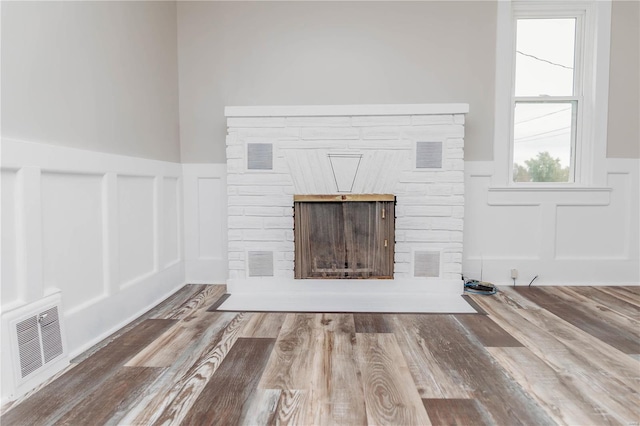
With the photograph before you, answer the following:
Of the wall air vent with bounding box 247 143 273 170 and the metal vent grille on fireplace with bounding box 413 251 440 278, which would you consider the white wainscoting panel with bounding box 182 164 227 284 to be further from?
the metal vent grille on fireplace with bounding box 413 251 440 278

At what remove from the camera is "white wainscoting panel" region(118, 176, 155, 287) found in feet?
6.43

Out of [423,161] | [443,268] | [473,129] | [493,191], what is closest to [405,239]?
[443,268]

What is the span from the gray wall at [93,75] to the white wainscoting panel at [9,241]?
17cm

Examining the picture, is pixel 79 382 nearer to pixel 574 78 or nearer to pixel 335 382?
pixel 335 382

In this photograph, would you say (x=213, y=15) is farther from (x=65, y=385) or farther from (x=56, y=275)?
(x=65, y=385)

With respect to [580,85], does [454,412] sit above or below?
below

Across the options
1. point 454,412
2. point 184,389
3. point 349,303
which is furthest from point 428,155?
point 184,389

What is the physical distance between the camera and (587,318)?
2035mm

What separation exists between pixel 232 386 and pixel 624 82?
3.24 m

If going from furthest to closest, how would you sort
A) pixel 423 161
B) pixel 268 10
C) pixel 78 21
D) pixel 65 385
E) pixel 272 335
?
pixel 268 10
pixel 423 161
pixel 272 335
pixel 78 21
pixel 65 385

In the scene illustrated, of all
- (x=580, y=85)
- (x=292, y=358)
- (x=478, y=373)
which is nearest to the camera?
(x=478, y=373)

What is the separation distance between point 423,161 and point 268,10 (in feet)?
5.11

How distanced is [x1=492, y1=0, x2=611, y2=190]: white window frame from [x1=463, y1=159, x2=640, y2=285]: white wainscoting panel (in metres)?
0.12

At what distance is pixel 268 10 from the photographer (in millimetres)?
2633
